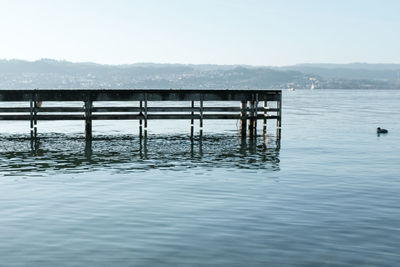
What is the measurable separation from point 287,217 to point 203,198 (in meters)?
2.88

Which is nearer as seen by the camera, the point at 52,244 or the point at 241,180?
the point at 52,244

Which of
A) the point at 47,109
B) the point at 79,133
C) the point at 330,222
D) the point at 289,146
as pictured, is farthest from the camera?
the point at 79,133

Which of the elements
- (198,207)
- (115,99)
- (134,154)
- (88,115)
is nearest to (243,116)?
(115,99)

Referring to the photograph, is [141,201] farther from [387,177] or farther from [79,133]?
[79,133]

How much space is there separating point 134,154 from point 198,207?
11617 millimetres

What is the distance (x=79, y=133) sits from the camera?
119 feet

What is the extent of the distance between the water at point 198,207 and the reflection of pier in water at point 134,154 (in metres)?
0.09

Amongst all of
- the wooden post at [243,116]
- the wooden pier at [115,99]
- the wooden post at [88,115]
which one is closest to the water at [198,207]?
the wooden pier at [115,99]

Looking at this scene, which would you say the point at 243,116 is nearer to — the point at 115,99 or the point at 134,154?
the point at 115,99

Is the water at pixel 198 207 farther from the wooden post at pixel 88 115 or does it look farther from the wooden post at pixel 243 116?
the wooden post at pixel 243 116

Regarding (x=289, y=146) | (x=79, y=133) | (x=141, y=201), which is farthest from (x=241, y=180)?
(x=79, y=133)

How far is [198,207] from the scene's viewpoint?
13.5 meters

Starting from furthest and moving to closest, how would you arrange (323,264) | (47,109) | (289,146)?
(47,109)
(289,146)
(323,264)

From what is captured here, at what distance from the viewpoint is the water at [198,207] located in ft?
32.1
